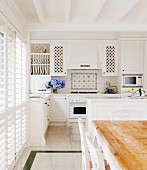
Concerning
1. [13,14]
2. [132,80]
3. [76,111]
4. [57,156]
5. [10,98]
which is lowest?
[57,156]

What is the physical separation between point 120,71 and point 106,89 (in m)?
0.76

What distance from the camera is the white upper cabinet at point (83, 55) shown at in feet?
22.7

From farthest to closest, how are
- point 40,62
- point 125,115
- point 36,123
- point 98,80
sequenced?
point 98,80
point 40,62
point 36,123
point 125,115

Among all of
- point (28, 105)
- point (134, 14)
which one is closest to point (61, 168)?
point (28, 105)

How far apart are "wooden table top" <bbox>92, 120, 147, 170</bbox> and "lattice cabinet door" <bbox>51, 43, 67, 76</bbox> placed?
436 centimetres

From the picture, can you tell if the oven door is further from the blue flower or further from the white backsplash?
the white backsplash

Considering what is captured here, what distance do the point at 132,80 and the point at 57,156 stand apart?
365 cm

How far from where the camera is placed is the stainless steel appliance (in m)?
6.66

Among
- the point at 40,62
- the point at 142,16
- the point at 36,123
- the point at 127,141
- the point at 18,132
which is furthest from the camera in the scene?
the point at 40,62

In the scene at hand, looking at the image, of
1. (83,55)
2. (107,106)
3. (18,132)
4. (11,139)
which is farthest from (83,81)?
(11,139)

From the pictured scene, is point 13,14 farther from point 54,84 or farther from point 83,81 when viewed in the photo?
point 83,81

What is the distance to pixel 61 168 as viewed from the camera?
3.40 meters

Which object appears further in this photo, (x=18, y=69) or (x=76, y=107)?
(x=76, y=107)

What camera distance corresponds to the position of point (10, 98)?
3.23m
